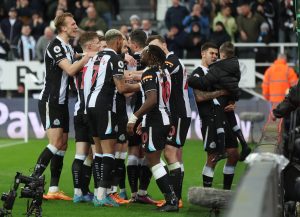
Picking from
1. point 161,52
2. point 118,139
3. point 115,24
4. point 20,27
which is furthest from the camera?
point 115,24

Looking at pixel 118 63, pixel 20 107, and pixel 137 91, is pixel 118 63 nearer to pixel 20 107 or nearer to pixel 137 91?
pixel 137 91

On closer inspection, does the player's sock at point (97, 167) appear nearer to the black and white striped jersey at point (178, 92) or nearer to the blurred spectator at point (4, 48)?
the black and white striped jersey at point (178, 92)

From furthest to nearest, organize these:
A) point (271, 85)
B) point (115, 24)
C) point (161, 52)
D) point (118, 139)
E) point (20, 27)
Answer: point (115, 24)
point (20, 27)
point (271, 85)
point (118, 139)
point (161, 52)

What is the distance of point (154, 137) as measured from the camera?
11.1 m

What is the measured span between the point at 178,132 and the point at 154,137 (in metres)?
0.93

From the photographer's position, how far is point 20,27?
25.2m

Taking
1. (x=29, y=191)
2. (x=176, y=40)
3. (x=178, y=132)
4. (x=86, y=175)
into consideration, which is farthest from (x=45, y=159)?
(x=176, y=40)

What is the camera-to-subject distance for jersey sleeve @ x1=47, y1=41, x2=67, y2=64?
481 inches

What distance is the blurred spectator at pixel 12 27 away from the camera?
25.2 metres

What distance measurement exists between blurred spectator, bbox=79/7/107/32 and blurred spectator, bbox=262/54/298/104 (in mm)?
4476

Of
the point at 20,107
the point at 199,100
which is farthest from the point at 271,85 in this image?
the point at 199,100

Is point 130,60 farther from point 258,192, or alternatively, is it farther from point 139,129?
point 258,192

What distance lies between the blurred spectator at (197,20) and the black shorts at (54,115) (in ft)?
39.5

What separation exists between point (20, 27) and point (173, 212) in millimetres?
14724
